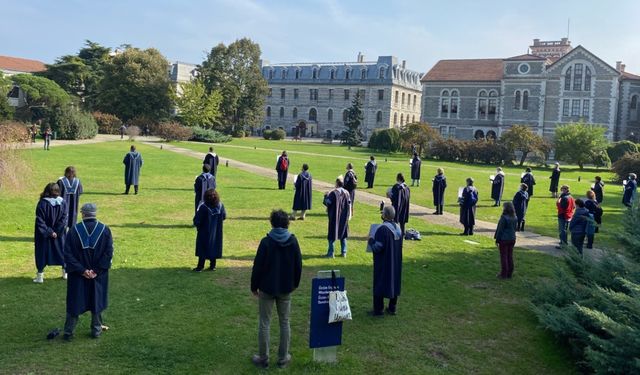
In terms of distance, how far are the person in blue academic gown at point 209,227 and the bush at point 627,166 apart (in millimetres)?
35433

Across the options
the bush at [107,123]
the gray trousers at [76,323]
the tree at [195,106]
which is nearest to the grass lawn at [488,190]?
the gray trousers at [76,323]

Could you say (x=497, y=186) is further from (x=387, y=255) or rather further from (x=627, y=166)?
(x=627, y=166)

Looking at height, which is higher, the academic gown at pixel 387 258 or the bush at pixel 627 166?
the bush at pixel 627 166

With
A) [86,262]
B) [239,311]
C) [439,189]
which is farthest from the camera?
[439,189]

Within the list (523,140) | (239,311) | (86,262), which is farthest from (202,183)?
(523,140)

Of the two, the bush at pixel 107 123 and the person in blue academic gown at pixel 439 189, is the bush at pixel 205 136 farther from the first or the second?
the person in blue academic gown at pixel 439 189

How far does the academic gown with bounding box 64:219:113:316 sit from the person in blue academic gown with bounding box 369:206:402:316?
3.76 meters

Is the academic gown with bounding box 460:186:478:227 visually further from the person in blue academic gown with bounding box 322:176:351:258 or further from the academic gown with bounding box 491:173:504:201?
the academic gown with bounding box 491:173:504:201

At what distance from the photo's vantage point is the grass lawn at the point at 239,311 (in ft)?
22.3

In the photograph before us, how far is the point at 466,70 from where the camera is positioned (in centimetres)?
6925

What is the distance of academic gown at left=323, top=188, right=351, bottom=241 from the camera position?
39.2 ft

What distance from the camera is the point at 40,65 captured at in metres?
96.6

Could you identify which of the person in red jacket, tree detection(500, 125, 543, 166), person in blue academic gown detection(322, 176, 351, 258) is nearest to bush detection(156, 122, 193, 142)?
tree detection(500, 125, 543, 166)

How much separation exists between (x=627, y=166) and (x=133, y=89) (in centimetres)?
4897
